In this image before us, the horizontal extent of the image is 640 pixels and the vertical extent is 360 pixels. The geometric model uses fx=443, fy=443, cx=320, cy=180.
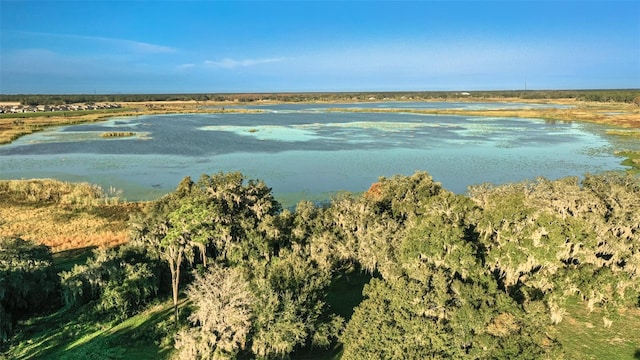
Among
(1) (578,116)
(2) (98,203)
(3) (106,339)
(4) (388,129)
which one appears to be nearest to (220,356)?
(3) (106,339)

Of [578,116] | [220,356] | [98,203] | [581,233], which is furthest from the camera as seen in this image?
[578,116]

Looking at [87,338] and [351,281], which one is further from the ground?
[351,281]

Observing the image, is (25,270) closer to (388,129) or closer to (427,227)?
(427,227)

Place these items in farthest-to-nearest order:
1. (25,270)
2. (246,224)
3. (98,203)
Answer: (98,203)
(246,224)
(25,270)

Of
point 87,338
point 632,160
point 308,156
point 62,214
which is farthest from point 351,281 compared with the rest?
point 632,160

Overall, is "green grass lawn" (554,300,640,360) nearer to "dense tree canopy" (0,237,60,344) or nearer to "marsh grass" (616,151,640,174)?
"dense tree canopy" (0,237,60,344)

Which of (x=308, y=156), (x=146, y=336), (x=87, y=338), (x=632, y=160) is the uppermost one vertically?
(x=308, y=156)

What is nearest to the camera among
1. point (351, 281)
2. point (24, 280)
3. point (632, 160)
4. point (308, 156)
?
point (24, 280)

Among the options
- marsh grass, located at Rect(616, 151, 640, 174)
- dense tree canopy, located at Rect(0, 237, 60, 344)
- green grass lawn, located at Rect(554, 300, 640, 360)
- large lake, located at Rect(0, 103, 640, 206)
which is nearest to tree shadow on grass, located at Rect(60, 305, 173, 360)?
dense tree canopy, located at Rect(0, 237, 60, 344)

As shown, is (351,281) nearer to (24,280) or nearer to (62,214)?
(24,280)
